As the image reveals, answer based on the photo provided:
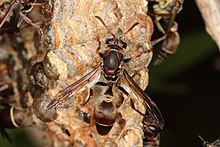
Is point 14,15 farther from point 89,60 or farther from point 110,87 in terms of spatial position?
point 110,87

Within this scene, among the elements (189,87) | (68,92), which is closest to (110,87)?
(68,92)

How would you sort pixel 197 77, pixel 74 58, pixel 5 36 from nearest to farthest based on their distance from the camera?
1. pixel 74 58
2. pixel 5 36
3. pixel 197 77

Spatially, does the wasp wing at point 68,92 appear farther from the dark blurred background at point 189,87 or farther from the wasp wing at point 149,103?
the dark blurred background at point 189,87

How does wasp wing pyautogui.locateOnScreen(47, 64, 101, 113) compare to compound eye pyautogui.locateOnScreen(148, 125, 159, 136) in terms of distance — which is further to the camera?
compound eye pyautogui.locateOnScreen(148, 125, 159, 136)

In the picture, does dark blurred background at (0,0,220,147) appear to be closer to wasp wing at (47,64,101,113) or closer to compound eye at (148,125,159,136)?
compound eye at (148,125,159,136)

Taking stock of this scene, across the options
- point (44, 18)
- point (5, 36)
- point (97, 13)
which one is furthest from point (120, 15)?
point (5, 36)

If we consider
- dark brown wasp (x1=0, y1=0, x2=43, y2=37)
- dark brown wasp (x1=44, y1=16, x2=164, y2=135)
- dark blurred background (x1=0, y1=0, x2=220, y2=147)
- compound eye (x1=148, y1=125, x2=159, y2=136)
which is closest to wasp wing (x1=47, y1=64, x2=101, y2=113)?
dark brown wasp (x1=44, y1=16, x2=164, y2=135)

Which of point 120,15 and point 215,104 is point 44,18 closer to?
point 120,15

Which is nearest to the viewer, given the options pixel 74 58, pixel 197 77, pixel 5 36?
pixel 74 58
